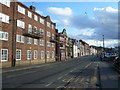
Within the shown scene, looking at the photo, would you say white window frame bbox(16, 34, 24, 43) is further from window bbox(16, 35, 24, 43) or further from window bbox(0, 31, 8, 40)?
window bbox(0, 31, 8, 40)

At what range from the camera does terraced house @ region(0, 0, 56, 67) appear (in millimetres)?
27531

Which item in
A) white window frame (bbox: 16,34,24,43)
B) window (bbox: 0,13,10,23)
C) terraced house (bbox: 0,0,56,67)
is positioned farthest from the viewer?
white window frame (bbox: 16,34,24,43)

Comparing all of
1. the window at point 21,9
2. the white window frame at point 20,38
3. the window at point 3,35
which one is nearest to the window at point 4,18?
the window at point 3,35

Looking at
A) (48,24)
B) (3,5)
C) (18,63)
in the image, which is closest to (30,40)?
(18,63)

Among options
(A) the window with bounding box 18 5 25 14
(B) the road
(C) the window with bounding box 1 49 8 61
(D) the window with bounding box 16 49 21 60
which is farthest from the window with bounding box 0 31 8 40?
(B) the road

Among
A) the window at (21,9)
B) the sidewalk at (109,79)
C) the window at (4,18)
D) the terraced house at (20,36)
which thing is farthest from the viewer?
the window at (21,9)

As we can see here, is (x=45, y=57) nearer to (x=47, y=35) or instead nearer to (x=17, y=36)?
(x=47, y=35)

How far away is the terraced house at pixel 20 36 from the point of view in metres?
27.5

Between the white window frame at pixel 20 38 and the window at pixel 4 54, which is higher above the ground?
the white window frame at pixel 20 38

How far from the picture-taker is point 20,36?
32750 millimetres

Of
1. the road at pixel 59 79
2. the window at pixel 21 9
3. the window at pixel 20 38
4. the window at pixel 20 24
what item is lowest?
the road at pixel 59 79

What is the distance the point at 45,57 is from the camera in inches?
1823

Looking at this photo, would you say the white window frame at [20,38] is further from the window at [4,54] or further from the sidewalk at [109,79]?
the sidewalk at [109,79]

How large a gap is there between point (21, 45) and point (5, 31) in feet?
19.3
